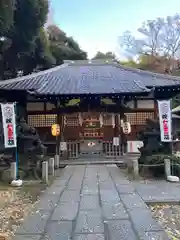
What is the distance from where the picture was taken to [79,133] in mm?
14758

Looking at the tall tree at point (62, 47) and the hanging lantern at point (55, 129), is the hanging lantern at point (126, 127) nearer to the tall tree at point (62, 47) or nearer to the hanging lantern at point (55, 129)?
the hanging lantern at point (55, 129)

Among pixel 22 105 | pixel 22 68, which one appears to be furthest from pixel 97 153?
pixel 22 68

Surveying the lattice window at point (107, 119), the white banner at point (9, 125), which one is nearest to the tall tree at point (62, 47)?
the lattice window at point (107, 119)

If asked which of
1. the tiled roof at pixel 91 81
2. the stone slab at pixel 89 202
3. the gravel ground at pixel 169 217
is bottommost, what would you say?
the gravel ground at pixel 169 217

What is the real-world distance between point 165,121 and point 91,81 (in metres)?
5.72

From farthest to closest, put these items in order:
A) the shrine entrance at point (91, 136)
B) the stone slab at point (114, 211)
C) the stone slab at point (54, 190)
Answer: the shrine entrance at point (91, 136) < the stone slab at point (54, 190) < the stone slab at point (114, 211)

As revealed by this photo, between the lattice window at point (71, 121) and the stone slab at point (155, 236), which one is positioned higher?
the lattice window at point (71, 121)

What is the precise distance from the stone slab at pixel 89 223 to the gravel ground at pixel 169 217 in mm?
999

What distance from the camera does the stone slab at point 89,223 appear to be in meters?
4.45

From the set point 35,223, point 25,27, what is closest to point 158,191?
point 35,223

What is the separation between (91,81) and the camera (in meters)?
14.9

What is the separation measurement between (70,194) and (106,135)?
784cm

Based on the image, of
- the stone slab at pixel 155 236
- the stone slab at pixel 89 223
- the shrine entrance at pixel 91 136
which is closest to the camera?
the stone slab at pixel 155 236

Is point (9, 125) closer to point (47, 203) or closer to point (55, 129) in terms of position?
point (47, 203)
